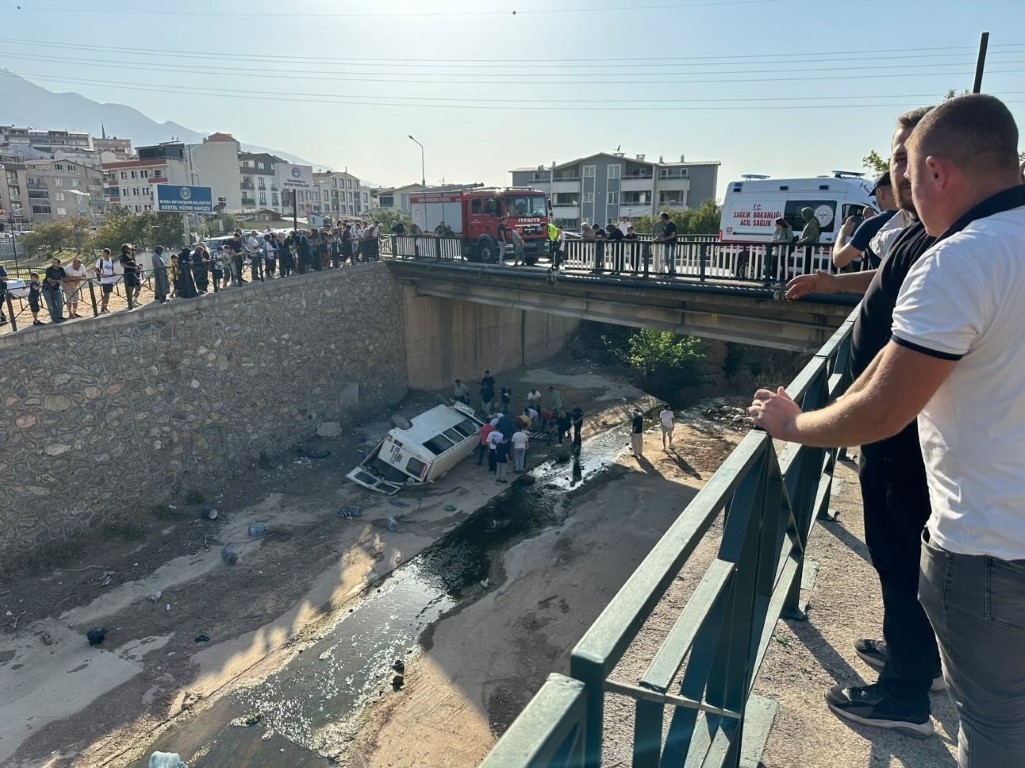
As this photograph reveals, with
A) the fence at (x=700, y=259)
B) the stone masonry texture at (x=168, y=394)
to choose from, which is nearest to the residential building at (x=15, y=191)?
the stone masonry texture at (x=168, y=394)

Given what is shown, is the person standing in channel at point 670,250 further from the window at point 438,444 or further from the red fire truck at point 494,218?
the window at point 438,444

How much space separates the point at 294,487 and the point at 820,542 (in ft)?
49.7

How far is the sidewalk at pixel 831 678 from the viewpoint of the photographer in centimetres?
270

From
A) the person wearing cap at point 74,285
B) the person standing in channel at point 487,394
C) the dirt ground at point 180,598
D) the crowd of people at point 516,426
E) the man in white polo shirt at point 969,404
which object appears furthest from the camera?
the person standing in channel at point 487,394

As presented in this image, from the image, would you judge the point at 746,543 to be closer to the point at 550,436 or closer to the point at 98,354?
the point at 98,354

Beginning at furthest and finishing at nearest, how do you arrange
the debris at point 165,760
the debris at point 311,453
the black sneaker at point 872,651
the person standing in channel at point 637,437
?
the debris at point 311,453 → the person standing in channel at point 637,437 → the debris at point 165,760 → the black sneaker at point 872,651

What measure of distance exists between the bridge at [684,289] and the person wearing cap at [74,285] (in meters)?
10.4

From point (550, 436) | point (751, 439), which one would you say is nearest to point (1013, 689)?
point (751, 439)

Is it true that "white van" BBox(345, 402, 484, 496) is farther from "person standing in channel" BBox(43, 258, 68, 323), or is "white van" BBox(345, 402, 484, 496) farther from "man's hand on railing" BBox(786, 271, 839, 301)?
"man's hand on railing" BBox(786, 271, 839, 301)

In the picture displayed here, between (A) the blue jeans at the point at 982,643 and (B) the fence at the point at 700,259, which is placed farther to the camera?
(B) the fence at the point at 700,259

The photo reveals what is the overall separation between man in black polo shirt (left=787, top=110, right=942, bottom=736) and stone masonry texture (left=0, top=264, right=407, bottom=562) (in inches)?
606

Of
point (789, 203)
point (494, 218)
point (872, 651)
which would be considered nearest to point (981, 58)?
point (789, 203)

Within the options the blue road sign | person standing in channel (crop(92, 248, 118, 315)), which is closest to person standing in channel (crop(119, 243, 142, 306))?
person standing in channel (crop(92, 248, 118, 315))

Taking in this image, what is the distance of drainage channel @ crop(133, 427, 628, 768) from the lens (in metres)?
9.14
